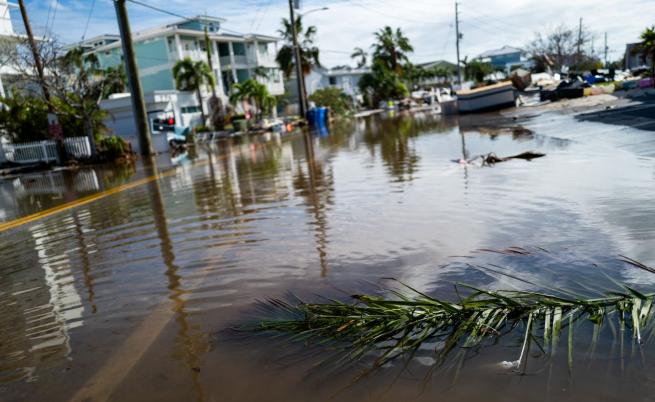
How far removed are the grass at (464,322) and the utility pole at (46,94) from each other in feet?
72.7

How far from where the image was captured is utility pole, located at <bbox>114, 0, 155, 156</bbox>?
22.5 meters

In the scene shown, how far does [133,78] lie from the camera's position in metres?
23.0

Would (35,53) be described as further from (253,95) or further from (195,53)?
(195,53)

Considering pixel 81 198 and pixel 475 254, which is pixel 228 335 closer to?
pixel 475 254

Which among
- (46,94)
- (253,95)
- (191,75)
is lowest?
(253,95)

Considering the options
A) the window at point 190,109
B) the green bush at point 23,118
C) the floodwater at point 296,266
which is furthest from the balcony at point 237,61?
the floodwater at point 296,266

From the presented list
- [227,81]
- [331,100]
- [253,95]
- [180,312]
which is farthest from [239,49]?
[180,312]

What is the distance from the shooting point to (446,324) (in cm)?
345

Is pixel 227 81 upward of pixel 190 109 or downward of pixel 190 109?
upward

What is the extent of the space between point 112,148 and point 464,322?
75.5 feet

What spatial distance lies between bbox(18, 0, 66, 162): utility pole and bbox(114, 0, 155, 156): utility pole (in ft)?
10.4

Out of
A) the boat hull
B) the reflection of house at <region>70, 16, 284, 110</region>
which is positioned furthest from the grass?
the reflection of house at <region>70, 16, 284, 110</region>

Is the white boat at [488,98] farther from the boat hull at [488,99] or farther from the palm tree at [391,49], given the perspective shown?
the palm tree at [391,49]

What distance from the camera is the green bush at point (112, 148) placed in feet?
78.3
